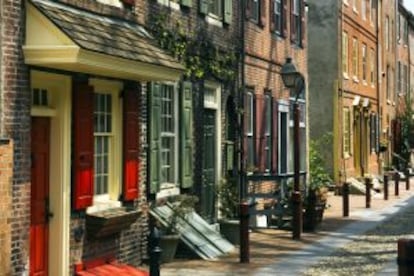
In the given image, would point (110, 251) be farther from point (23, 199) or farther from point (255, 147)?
point (255, 147)

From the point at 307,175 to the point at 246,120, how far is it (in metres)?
5.04

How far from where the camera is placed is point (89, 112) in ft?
34.5

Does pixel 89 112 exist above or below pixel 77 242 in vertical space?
above

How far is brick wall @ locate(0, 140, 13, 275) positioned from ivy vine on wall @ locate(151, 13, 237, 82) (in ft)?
15.4

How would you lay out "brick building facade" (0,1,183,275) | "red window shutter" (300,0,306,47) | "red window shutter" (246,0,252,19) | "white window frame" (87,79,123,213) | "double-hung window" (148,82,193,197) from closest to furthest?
"brick building facade" (0,1,183,275) < "white window frame" (87,79,123,213) < "double-hung window" (148,82,193,197) < "red window shutter" (246,0,252,19) < "red window shutter" (300,0,306,47)

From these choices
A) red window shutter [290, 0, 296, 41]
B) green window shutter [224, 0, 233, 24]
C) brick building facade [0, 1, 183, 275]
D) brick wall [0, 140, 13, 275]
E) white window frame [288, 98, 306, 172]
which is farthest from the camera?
red window shutter [290, 0, 296, 41]

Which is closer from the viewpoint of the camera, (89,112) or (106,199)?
(89,112)

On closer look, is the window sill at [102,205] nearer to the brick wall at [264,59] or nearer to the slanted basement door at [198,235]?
the slanted basement door at [198,235]

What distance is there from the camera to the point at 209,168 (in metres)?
16.0

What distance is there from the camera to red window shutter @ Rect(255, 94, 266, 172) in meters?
19.1

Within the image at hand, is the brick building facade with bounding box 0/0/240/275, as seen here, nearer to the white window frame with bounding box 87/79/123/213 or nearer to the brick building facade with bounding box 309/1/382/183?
the white window frame with bounding box 87/79/123/213

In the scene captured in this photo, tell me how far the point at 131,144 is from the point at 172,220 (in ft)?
4.84

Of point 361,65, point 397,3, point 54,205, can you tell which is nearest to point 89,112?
point 54,205

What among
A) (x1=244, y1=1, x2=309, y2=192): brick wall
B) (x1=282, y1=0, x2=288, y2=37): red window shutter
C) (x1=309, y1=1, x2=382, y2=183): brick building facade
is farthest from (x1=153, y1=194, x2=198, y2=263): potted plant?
(x1=309, y1=1, x2=382, y2=183): brick building facade
